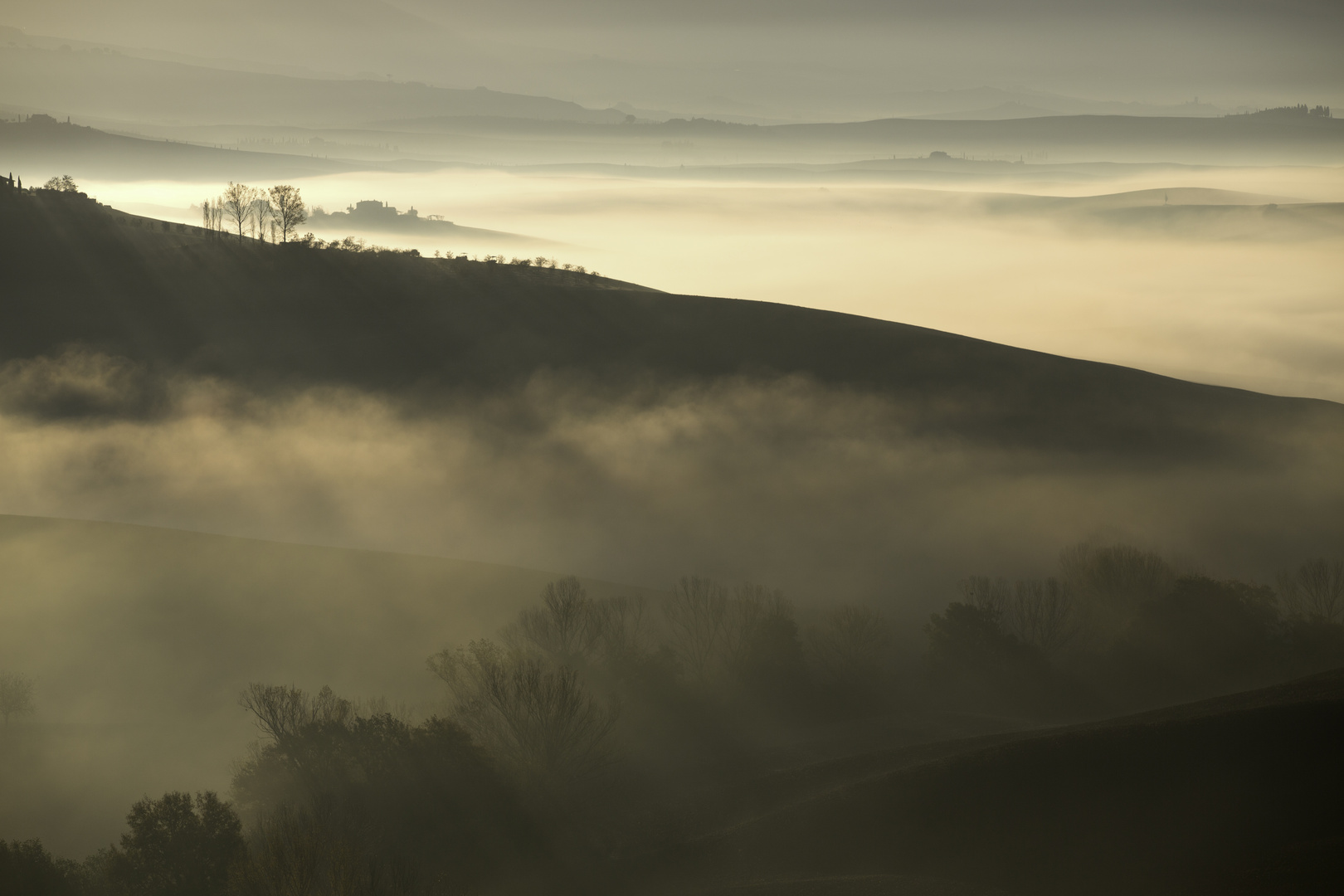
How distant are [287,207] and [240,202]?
13.0 m

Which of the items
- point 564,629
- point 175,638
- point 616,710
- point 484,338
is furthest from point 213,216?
point 616,710

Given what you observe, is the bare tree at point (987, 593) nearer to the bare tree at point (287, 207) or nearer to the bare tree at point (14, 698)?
the bare tree at point (14, 698)

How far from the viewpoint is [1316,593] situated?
88.9 meters

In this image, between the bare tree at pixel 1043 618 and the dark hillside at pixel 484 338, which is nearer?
the bare tree at pixel 1043 618

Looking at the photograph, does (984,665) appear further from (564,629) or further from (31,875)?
(31,875)

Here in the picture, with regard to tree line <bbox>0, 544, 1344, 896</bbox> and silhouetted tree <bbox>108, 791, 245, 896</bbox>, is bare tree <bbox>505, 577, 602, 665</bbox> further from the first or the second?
silhouetted tree <bbox>108, 791, 245, 896</bbox>

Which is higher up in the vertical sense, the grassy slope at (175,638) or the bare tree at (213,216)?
the bare tree at (213,216)

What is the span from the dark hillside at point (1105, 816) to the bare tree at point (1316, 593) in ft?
147

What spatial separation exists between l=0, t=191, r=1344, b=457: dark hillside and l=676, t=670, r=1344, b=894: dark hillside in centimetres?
8993

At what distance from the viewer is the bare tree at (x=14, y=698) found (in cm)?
8619

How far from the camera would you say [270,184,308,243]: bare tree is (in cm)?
16475

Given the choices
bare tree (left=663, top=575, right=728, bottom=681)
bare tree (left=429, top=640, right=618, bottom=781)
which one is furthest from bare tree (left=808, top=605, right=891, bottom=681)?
bare tree (left=429, top=640, right=618, bottom=781)

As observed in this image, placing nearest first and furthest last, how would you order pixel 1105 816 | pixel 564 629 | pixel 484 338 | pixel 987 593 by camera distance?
pixel 1105 816, pixel 564 629, pixel 987 593, pixel 484 338

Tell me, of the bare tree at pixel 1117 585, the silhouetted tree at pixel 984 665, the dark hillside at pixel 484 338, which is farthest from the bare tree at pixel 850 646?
the dark hillside at pixel 484 338
